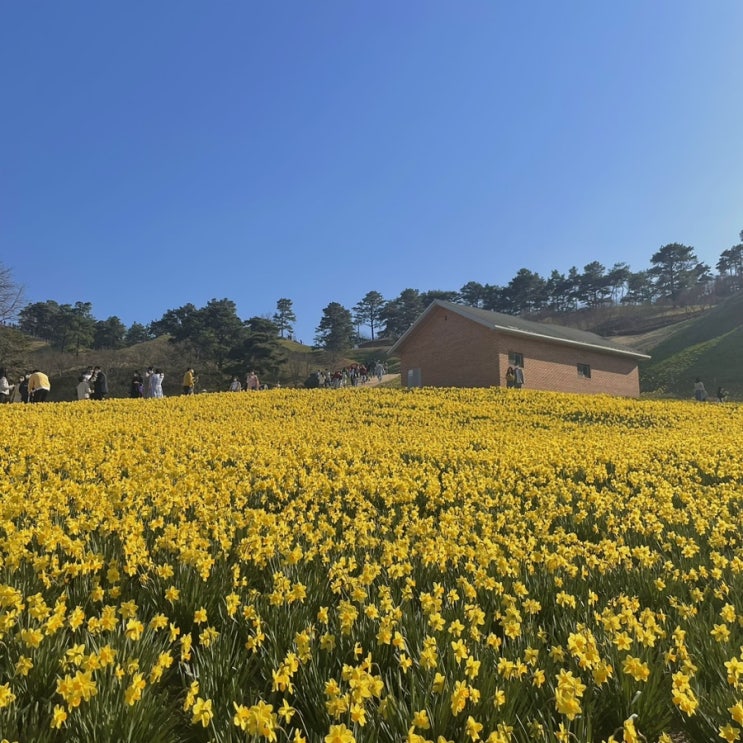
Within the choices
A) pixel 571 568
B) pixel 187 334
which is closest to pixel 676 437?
pixel 571 568

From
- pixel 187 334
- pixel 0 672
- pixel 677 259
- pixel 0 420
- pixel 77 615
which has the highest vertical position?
pixel 677 259

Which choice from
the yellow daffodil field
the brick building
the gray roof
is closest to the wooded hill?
the gray roof

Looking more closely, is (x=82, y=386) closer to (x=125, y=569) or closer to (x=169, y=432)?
(x=169, y=432)

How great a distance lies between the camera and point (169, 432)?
31.0 feet

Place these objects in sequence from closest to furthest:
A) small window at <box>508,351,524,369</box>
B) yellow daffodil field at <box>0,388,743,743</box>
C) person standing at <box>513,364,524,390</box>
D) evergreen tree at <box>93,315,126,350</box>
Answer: yellow daffodil field at <box>0,388,743,743</box>, person standing at <box>513,364,524,390</box>, small window at <box>508,351,524,369</box>, evergreen tree at <box>93,315,126,350</box>

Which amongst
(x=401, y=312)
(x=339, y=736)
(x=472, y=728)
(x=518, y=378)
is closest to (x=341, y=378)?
(x=518, y=378)

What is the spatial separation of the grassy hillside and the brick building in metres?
15.2

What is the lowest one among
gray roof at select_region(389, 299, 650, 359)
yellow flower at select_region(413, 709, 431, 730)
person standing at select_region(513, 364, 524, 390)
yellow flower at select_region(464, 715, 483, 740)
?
yellow flower at select_region(464, 715, 483, 740)

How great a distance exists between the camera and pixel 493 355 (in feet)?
83.3

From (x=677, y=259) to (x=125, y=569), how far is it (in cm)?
8965

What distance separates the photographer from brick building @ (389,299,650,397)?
2573cm

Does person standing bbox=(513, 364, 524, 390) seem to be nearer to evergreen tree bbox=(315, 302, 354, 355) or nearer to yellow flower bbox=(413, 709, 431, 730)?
yellow flower bbox=(413, 709, 431, 730)

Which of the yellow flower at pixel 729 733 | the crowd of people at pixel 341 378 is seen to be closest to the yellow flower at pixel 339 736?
the yellow flower at pixel 729 733

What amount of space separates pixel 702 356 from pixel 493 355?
107 ft
